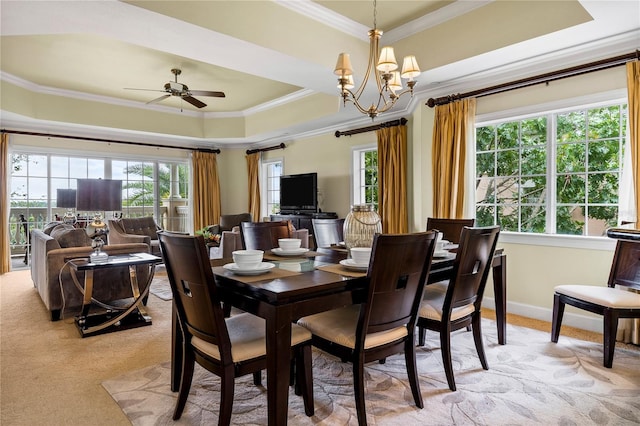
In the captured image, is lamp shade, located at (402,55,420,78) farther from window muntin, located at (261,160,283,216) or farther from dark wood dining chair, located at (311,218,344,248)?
window muntin, located at (261,160,283,216)

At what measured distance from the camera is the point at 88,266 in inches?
122

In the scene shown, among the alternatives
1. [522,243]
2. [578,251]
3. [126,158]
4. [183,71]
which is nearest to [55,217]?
[126,158]

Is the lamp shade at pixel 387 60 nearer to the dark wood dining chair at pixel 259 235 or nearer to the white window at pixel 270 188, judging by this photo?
the dark wood dining chair at pixel 259 235

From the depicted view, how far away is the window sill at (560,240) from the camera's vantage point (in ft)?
10.0

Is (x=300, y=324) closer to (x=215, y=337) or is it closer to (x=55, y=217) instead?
(x=215, y=337)

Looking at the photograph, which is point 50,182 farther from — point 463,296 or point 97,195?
point 463,296

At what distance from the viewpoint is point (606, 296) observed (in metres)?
2.50

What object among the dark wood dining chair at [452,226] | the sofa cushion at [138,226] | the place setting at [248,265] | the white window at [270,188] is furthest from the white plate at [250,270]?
the white window at [270,188]

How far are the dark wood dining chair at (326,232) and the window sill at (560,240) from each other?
1.78 meters

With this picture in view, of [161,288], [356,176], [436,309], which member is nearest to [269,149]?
[356,176]

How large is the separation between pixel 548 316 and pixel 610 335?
1.04 m

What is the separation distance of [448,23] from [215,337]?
3281 mm

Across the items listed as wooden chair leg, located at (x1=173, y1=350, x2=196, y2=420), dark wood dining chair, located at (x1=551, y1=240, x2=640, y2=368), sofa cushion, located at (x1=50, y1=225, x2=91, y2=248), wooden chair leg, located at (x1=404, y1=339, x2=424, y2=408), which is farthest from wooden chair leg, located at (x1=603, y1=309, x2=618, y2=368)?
sofa cushion, located at (x1=50, y1=225, x2=91, y2=248)

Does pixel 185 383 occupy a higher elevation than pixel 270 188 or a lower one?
lower
